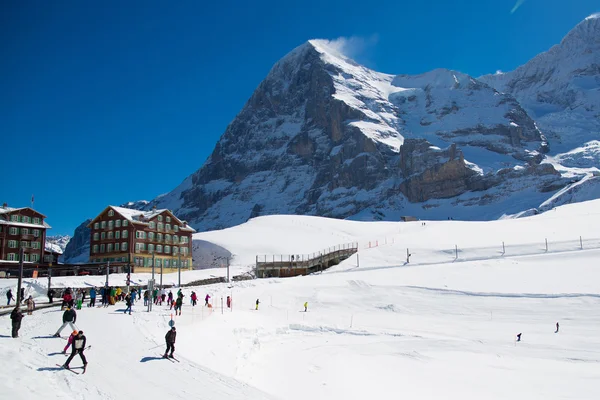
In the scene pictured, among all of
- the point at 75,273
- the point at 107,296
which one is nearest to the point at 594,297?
the point at 107,296

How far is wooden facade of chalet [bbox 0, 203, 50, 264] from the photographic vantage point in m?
66.8

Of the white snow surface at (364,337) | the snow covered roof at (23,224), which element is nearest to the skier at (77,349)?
the white snow surface at (364,337)

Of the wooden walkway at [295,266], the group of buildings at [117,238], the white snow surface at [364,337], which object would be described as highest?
the group of buildings at [117,238]

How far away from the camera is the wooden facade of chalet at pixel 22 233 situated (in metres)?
66.8

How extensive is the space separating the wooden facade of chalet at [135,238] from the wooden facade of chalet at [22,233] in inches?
279

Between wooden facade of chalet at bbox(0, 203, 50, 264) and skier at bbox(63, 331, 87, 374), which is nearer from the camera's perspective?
skier at bbox(63, 331, 87, 374)

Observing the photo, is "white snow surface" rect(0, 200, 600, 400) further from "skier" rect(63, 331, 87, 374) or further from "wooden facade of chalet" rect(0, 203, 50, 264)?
"wooden facade of chalet" rect(0, 203, 50, 264)

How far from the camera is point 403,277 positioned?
49406mm

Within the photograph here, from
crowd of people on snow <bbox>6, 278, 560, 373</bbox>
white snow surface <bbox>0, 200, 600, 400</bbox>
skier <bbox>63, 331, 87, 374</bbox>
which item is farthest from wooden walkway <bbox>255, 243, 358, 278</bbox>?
skier <bbox>63, 331, 87, 374</bbox>

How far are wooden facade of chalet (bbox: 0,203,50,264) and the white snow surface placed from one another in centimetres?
2366

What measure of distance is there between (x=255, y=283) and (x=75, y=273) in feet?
75.8

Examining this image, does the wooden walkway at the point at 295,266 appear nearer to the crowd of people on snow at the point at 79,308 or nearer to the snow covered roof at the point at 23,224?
the crowd of people on snow at the point at 79,308

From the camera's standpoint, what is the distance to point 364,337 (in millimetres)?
30562

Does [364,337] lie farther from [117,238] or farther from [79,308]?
[117,238]
